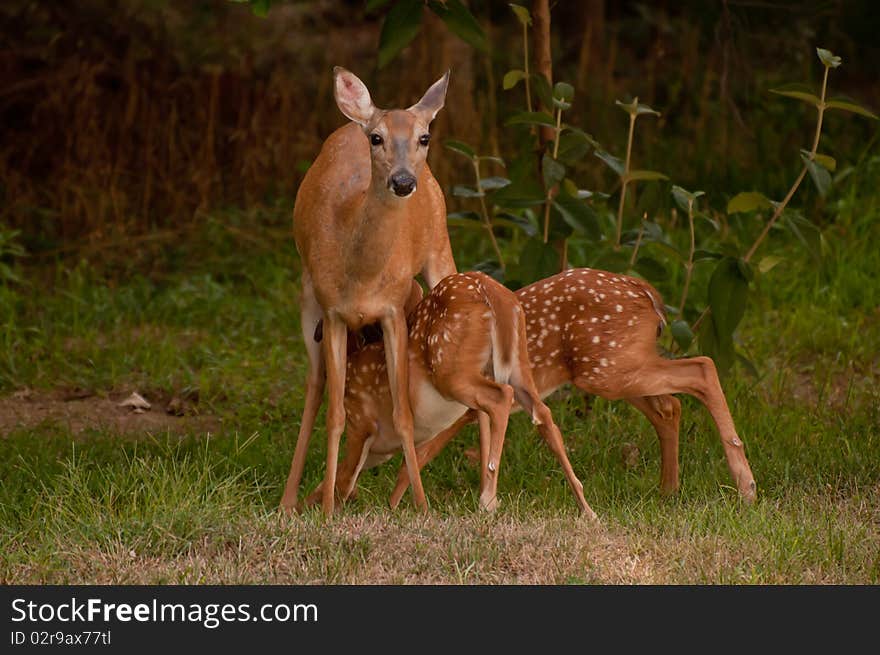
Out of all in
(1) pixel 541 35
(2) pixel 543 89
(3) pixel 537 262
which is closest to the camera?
(2) pixel 543 89

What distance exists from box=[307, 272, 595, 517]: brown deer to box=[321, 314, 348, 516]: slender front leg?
6cm

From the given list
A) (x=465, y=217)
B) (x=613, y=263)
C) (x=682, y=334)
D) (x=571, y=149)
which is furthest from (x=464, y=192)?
(x=682, y=334)

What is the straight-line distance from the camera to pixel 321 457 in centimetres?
674

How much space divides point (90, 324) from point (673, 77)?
486cm

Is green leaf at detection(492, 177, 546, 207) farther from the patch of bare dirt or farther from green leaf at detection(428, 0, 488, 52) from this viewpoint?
the patch of bare dirt

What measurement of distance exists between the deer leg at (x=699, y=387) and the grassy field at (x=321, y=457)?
16 centimetres

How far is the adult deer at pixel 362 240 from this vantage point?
542 centimetres

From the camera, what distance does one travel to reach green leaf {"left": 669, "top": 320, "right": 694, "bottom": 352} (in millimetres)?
6602

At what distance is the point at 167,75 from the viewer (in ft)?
35.2

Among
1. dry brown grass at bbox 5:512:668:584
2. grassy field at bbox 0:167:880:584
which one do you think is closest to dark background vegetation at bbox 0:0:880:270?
grassy field at bbox 0:167:880:584

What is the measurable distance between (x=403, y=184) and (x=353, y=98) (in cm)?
56

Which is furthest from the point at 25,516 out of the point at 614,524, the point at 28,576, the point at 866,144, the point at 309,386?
the point at 866,144

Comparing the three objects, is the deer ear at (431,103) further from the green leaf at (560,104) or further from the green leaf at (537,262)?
the green leaf at (537,262)

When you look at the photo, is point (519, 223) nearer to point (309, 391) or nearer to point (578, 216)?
point (578, 216)
